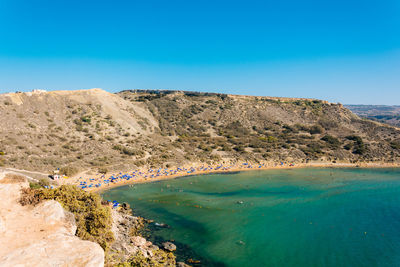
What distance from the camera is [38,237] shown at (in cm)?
1063

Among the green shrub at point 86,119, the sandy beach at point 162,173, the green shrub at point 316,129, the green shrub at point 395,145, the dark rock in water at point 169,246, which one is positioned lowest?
the sandy beach at point 162,173

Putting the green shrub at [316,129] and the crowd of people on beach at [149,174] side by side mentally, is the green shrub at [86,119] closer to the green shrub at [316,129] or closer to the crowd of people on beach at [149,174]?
the crowd of people on beach at [149,174]

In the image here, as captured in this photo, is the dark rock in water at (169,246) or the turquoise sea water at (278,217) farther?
the dark rock in water at (169,246)

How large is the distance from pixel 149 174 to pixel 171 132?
26095 mm

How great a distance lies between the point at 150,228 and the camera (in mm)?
24109

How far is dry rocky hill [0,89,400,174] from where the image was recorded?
4597 cm

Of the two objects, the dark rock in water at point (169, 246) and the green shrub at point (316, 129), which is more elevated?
the green shrub at point (316, 129)

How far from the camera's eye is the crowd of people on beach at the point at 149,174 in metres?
39.3

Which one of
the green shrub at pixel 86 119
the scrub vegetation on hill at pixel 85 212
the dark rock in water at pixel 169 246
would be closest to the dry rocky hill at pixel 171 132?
the green shrub at pixel 86 119

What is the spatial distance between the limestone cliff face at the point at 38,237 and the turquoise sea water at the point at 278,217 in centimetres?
1083

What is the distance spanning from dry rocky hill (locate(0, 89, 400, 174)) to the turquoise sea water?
1359cm

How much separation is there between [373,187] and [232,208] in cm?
2644

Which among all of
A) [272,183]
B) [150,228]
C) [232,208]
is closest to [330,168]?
[272,183]

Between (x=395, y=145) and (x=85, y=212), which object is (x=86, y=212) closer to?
(x=85, y=212)
